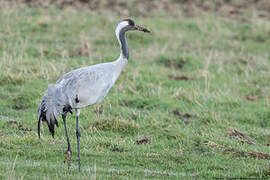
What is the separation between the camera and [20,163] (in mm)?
7246

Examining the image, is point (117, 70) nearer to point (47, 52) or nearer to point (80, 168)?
point (80, 168)

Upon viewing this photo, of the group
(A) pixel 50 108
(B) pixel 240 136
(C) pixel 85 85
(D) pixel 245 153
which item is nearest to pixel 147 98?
(B) pixel 240 136

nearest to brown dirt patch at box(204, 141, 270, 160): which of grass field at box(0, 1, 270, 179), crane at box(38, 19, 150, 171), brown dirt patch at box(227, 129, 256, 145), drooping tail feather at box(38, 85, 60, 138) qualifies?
grass field at box(0, 1, 270, 179)

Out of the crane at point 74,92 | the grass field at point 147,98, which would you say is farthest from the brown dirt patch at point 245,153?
the crane at point 74,92

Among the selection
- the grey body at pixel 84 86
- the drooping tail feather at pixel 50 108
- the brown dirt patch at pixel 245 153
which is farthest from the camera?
the brown dirt patch at pixel 245 153

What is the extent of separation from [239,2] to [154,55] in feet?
35.2

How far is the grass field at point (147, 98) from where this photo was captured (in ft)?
25.7

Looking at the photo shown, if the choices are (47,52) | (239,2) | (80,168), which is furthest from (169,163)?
(239,2)

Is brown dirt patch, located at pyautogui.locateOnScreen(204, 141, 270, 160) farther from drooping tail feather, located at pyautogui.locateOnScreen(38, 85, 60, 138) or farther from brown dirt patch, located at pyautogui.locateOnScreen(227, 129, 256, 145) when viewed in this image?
drooping tail feather, located at pyautogui.locateOnScreen(38, 85, 60, 138)

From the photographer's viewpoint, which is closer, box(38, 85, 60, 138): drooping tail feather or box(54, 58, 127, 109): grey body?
box(38, 85, 60, 138): drooping tail feather

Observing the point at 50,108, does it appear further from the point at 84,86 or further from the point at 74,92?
the point at 84,86

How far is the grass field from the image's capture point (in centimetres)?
783

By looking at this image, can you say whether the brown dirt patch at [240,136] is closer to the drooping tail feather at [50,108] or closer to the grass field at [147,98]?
the grass field at [147,98]

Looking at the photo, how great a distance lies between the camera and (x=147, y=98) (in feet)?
39.0
